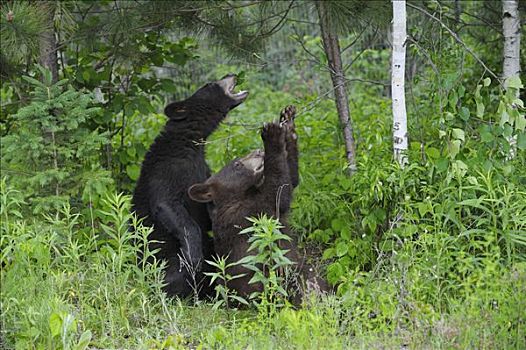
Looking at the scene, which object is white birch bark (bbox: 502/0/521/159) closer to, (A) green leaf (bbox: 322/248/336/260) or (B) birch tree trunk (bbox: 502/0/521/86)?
(B) birch tree trunk (bbox: 502/0/521/86)

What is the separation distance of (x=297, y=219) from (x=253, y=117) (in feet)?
16.6

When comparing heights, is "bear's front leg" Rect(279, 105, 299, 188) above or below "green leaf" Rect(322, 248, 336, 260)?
above

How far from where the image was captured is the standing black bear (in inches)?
290

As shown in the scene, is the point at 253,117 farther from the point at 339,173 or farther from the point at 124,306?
the point at 124,306

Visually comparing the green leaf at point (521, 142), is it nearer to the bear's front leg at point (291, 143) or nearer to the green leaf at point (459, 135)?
the green leaf at point (459, 135)

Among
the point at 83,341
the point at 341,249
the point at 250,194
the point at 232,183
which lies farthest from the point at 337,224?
the point at 83,341

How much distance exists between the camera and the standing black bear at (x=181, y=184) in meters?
7.38

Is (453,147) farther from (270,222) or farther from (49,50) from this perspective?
(49,50)

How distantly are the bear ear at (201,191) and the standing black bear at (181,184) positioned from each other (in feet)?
0.75

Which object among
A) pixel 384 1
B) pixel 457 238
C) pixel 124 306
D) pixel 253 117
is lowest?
pixel 124 306

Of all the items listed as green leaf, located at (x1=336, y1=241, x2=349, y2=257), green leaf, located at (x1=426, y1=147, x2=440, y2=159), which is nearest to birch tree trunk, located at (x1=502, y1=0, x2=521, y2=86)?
green leaf, located at (x1=426, y1=147, x2=440, y2=159)

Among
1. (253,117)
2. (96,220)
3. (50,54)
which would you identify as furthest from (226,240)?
(253,117)

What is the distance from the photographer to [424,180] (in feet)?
22.6

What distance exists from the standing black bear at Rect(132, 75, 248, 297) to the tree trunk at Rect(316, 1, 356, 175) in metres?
0.91
